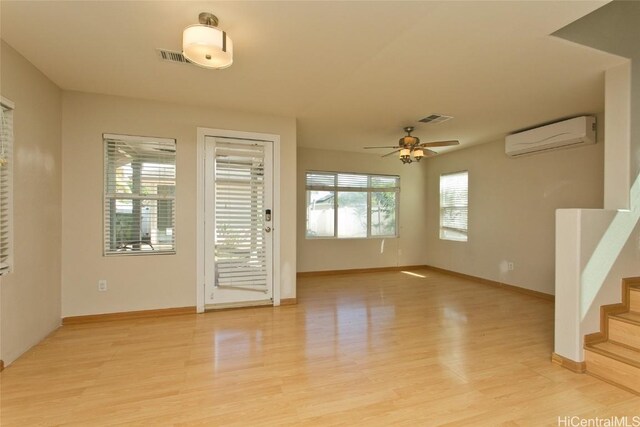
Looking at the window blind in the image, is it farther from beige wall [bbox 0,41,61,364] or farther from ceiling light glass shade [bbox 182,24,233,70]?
ceiling light glass shade [bbox 182,24,233,70]

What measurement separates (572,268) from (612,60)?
71.0 inches

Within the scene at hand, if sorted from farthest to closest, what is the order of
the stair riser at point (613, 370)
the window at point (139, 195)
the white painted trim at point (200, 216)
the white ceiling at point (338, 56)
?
the white painted trim at point (200, 216) < the window at point (139, 195) < the stair riser at point (613, 370) < the white ceiling at point (338, 56)

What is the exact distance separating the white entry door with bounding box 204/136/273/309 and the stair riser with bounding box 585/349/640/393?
3233mm

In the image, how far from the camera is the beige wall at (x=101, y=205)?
3381 millimetres

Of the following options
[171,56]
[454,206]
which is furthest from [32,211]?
[454,206]

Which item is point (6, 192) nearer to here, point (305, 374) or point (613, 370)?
point (305, 374)

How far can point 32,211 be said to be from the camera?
278 centimetres

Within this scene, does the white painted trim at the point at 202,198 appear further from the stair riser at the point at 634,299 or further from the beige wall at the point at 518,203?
the beige wall at the point at 518,203

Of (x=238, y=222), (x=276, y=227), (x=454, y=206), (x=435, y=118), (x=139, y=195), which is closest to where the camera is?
(x=139, y=195)

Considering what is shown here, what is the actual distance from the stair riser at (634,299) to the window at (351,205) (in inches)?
170

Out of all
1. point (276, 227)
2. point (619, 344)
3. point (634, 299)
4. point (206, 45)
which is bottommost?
point (619, 344)

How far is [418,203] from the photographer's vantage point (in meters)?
7.03

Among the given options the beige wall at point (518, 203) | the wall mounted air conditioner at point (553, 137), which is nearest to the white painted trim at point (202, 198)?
the wall mounted air conditioner at point (553, 137)

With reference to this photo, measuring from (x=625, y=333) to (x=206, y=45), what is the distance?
370 centimetres
